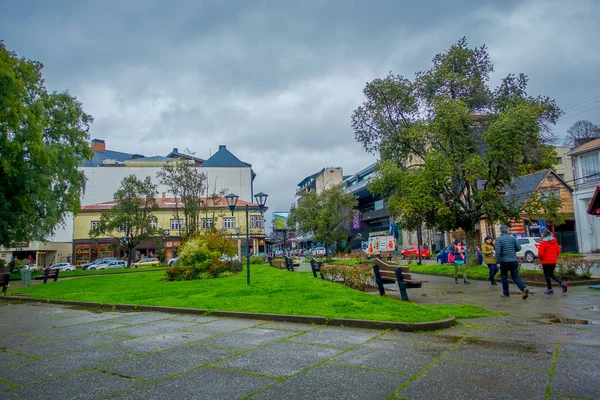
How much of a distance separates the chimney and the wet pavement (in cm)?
7841

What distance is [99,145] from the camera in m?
79.8

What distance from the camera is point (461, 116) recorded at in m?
19.0

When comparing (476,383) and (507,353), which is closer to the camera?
(476,383)

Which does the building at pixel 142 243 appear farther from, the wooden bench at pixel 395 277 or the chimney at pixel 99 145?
the wooden bench at pixel 395 277

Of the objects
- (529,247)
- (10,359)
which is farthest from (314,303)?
(529,247)

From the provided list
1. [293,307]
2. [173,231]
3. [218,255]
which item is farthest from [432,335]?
[173,231]

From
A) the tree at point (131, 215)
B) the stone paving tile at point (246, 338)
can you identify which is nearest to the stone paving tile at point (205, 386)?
the stone paving tile at point (246, 338)

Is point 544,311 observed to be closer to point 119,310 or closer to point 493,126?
point 119,310

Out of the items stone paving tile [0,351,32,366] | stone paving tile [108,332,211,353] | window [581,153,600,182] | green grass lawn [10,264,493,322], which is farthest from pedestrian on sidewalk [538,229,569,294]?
window [581,153,600,182]

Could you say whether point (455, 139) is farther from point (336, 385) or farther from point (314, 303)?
point (336, 385)

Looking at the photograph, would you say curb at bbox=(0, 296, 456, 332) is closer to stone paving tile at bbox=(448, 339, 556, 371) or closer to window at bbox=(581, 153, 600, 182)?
stone paving tile at bbox=(448, 339, 556, 371)

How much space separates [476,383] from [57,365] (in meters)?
4.66

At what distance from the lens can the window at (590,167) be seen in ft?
111

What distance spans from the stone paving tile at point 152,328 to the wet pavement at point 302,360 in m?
0.02
